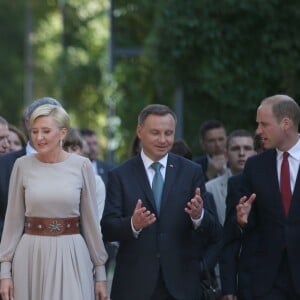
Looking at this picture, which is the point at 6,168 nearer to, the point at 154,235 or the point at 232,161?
the point at 154,235

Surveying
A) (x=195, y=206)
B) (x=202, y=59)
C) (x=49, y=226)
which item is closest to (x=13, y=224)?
(x=49, y=226)

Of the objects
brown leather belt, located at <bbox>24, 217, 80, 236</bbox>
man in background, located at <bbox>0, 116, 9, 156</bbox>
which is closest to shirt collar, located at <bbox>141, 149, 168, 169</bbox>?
brown leather belt, located at <bbox>24, 217, 80, 236</bbox>

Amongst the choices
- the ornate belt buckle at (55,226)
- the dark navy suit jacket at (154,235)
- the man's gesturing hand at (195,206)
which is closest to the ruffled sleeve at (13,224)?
the ornate belt buckle at (55,226)

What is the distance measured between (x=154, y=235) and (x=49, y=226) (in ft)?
2.64

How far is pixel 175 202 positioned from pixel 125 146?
10.8 m

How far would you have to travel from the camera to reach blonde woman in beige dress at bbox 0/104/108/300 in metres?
8.47

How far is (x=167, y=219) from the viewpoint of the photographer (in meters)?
8.76

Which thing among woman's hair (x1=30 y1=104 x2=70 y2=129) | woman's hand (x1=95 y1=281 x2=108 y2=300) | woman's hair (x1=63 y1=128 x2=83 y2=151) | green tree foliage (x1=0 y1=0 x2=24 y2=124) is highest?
green tree foliage (x1=0 y1=0 x2=24 y2=124)

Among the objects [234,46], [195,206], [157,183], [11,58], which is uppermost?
[11,58]

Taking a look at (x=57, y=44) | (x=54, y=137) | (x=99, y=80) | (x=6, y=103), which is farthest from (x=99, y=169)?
(x=6, y=103)

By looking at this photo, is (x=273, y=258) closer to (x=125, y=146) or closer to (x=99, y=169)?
(x=99, y=169)

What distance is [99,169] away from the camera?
13516mm

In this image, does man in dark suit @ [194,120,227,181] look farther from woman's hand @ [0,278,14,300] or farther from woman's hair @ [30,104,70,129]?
woman's hand @ [0,278,14,300]

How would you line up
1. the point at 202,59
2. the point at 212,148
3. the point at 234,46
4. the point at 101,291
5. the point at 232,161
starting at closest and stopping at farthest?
1. the point at 101,291
2. the point at 232,161
3. the point at 212,148
4. the point at 234,46
5. the point at 202,59
